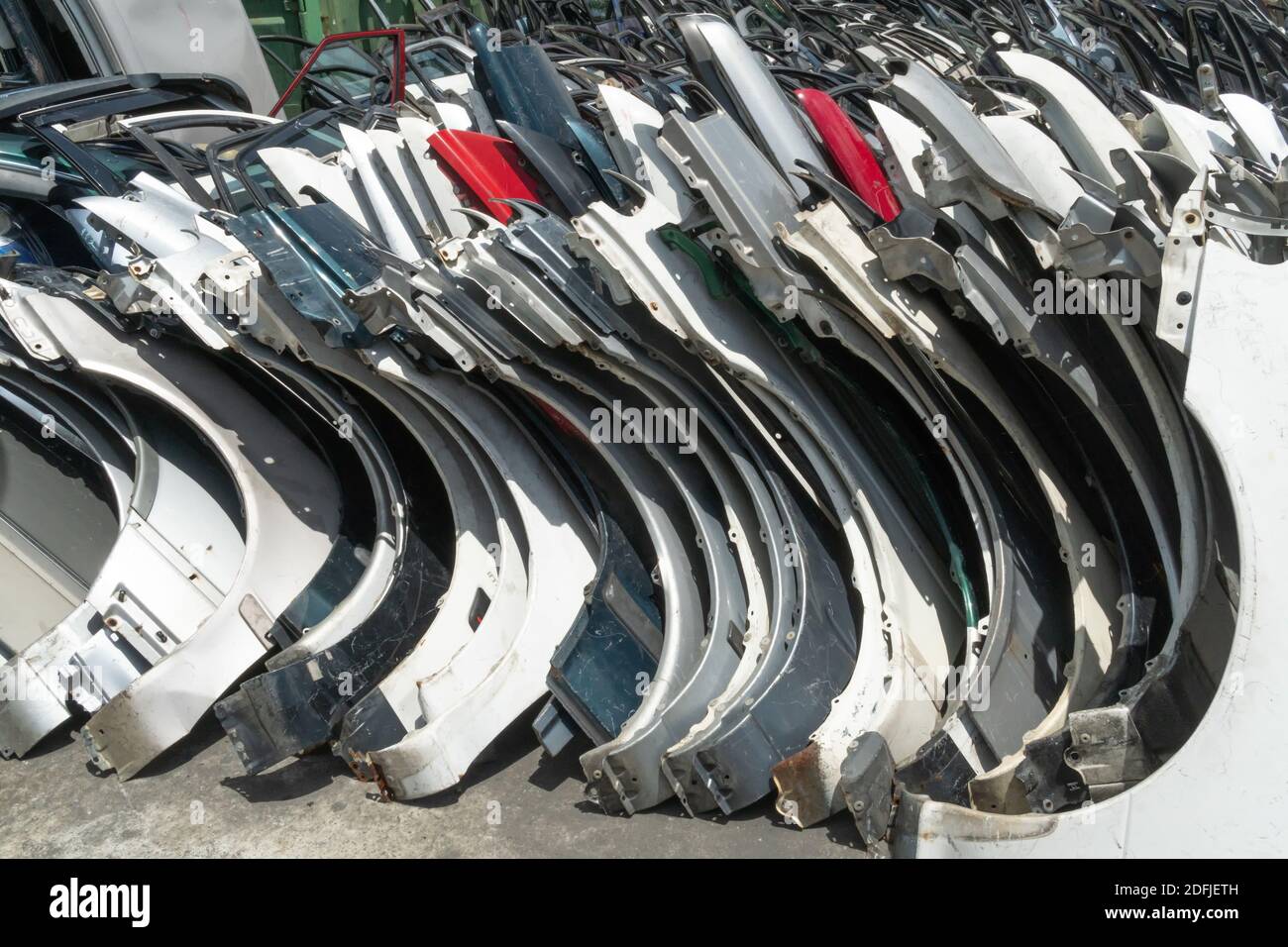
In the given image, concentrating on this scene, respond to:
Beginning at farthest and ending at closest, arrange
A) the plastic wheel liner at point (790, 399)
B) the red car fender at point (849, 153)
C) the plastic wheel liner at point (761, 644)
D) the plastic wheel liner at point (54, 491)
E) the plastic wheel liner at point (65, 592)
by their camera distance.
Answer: the plastic wheel liner at point (54, 491) → the plastic wheel liner at point (65, 592) → the red car fender at point (849, 153) → the plastic wheel liner at point (790, 399) → the plastic wheel liner at point (761, 644)

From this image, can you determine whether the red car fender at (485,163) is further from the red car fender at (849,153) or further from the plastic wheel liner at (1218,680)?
the plastic wheel liner at (1218,680)

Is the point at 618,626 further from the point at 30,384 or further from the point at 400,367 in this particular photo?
the point at 30,384

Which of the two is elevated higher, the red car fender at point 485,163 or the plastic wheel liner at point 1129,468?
the red car fender at point 485,163

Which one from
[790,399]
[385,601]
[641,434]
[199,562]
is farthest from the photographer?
[199,562]

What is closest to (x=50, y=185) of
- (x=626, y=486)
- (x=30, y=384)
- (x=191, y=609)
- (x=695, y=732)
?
(x=30, y=384)

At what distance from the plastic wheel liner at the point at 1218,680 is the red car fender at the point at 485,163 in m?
2.38

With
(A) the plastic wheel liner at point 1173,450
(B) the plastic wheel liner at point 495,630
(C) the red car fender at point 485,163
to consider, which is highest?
(C) the red car fender at point 485,163

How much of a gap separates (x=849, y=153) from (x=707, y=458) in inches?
38.2

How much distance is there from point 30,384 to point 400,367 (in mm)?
1457

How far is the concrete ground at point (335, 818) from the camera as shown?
3.35 metres

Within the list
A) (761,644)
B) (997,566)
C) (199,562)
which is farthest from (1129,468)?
(199,562)

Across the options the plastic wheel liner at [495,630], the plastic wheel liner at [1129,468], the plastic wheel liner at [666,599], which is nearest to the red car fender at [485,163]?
the plastic wheel liner at [495,630]

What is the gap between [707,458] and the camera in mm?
3754

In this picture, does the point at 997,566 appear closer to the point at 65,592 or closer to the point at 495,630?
the point at 495,630
